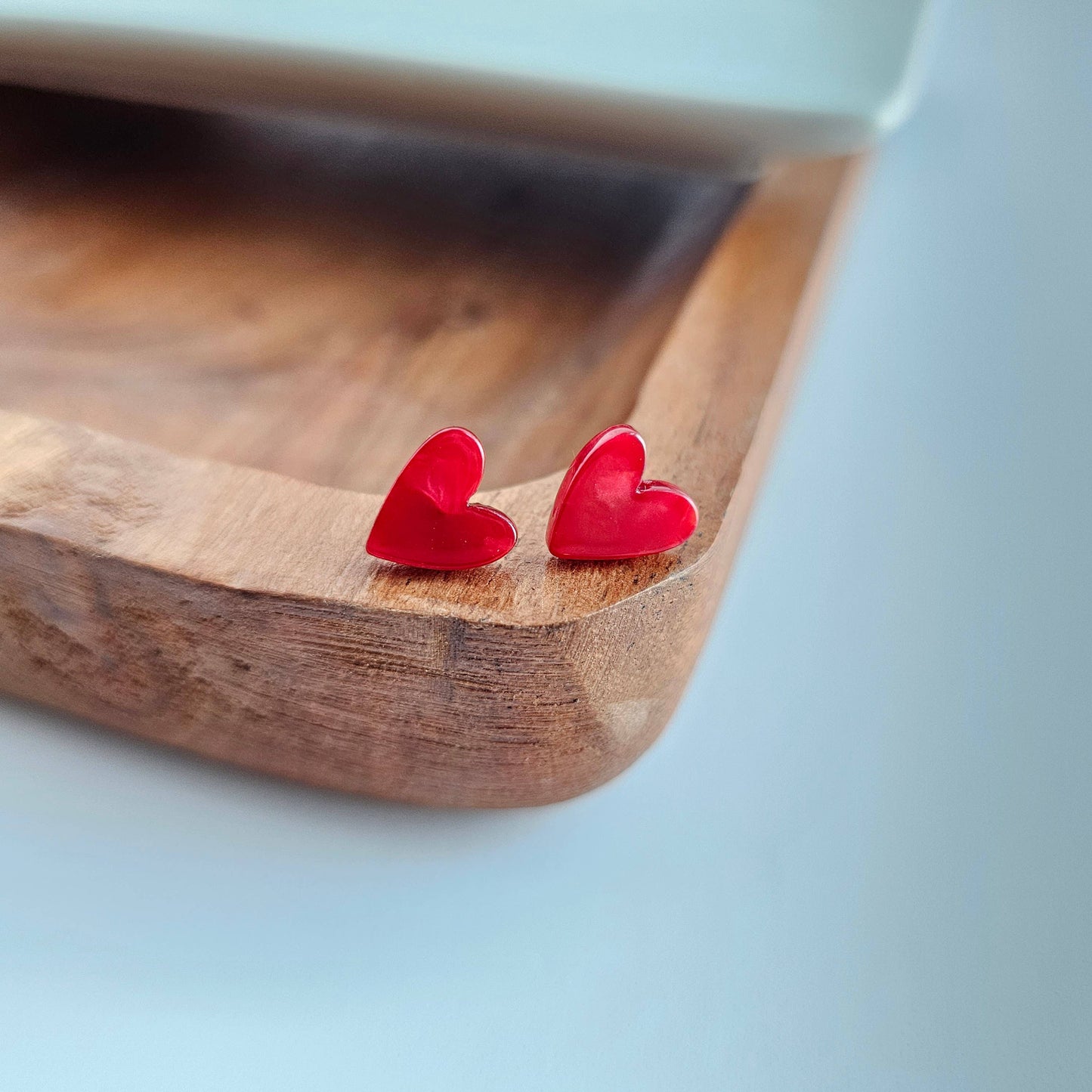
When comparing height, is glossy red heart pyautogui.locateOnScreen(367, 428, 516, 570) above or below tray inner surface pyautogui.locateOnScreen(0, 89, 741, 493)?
below

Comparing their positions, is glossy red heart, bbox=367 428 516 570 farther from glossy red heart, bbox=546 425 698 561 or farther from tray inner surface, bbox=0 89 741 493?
tray inner surface, bbox=0 89 741 493

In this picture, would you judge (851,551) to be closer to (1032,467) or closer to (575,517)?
(1032,467)

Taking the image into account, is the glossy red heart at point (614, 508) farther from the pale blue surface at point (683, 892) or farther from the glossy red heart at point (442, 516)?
the pale blue surface at point (683, 892)

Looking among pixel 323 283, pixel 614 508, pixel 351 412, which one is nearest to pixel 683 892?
pixel 614 508

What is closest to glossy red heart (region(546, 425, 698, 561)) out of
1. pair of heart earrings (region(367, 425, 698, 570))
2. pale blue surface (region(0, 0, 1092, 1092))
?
pair of heart earrings (region(367, 425, 698, 570))

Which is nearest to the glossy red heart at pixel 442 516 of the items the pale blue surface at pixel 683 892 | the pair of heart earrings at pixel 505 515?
the pair of heart earrings at pixel 505 515

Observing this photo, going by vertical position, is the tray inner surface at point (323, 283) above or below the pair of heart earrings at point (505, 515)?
above

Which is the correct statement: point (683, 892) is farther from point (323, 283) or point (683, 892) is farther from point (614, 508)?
point (323, 283)

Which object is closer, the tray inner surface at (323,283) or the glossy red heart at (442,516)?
the glossy red heart at (442,516)
